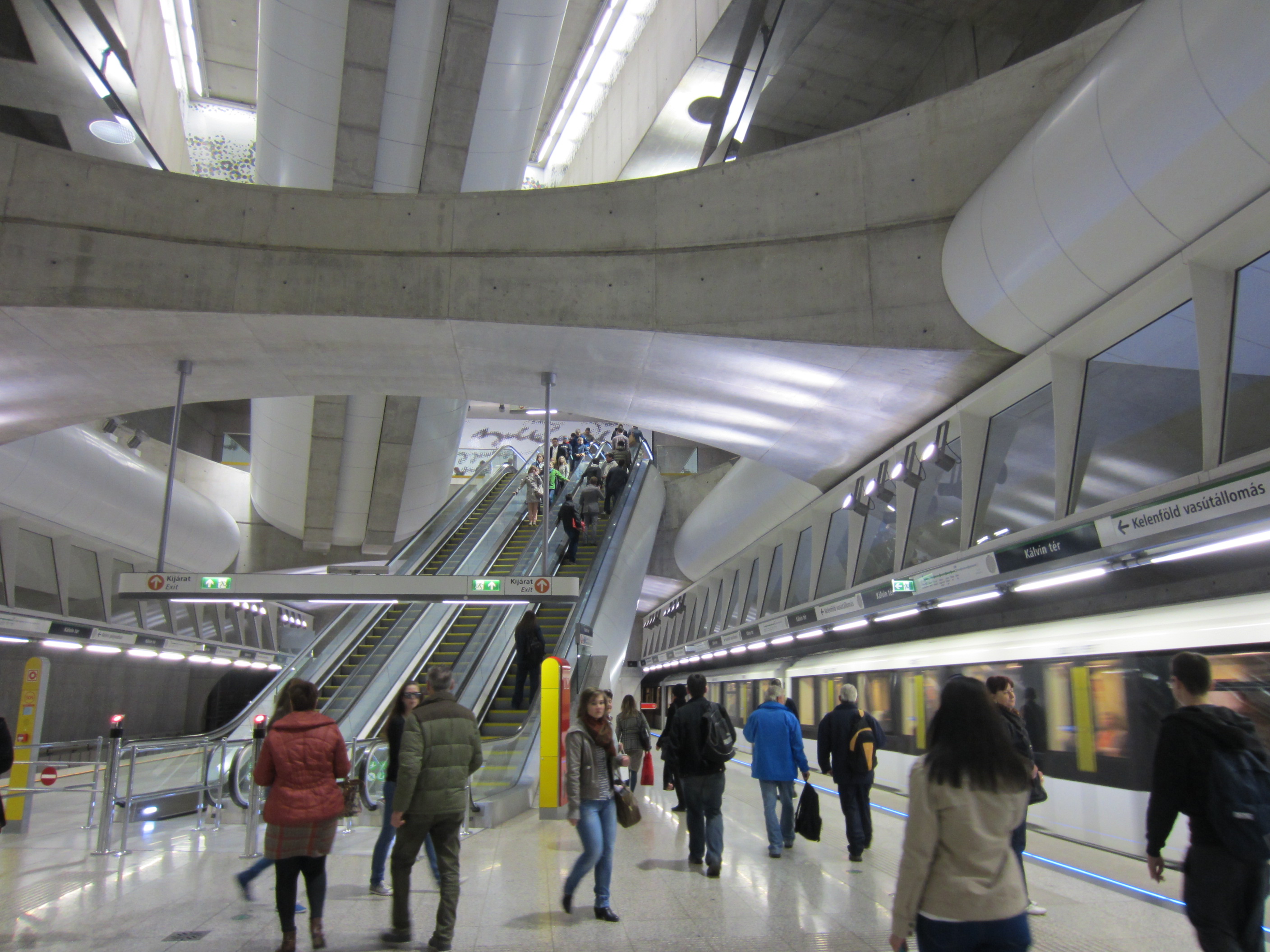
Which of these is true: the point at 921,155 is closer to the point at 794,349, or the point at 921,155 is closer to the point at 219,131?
the point at 794,349

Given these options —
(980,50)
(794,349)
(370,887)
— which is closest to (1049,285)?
(794,349)

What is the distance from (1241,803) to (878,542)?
25.0 ft

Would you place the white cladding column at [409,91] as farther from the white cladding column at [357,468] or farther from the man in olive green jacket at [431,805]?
the man in olive green jacket at [431,805]

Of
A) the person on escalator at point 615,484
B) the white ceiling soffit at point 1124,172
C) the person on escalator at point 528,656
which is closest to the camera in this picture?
the white ceiling soffit at point 1124,172

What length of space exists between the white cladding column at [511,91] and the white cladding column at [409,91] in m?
0.75

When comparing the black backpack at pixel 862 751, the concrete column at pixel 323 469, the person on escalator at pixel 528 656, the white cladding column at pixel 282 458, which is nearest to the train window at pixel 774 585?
the person on escalator at pixel 528 656

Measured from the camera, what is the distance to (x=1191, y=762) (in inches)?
121

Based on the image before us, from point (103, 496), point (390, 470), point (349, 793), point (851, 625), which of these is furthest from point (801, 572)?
point (103, 496)

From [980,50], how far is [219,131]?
21.9m

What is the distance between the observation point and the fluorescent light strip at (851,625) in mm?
10117

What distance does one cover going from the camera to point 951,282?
22.2 feet

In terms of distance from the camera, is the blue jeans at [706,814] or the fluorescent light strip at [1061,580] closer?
the fluorescent light strip at [1061,580]

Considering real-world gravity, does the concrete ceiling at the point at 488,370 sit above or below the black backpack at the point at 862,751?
above

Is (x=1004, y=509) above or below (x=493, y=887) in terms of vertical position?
above
